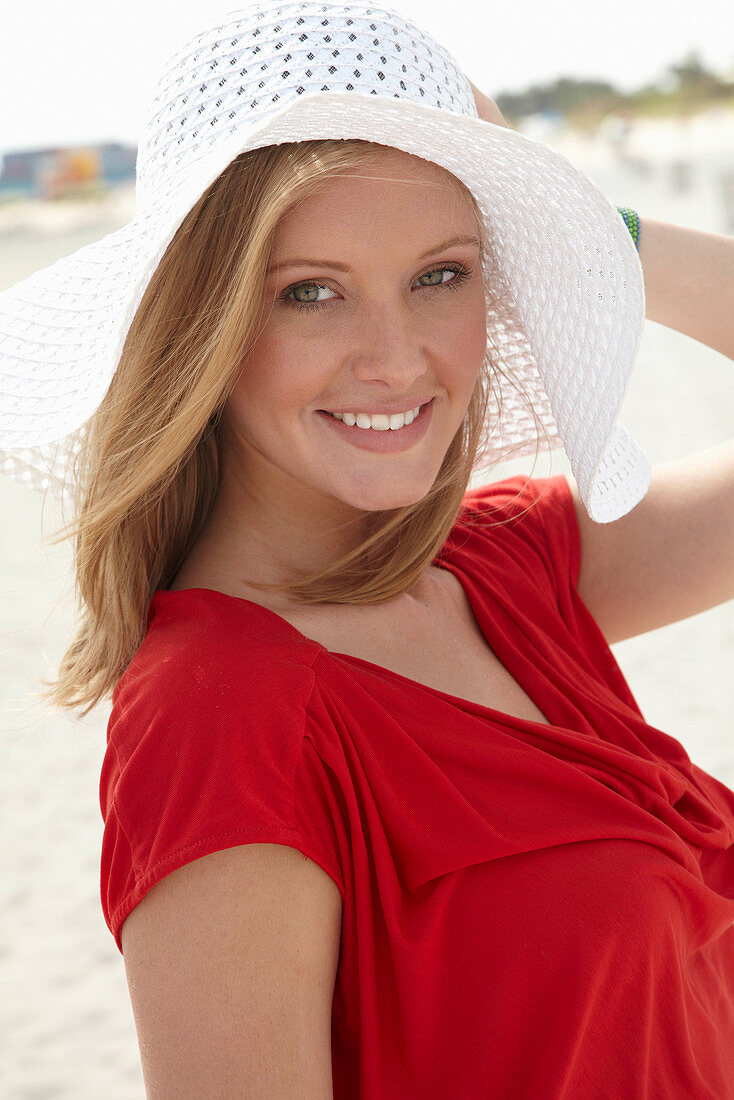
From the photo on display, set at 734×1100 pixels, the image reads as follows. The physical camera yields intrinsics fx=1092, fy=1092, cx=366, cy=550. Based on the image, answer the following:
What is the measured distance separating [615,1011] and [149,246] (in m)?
1.11

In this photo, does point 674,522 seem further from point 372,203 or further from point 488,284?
point 372,203

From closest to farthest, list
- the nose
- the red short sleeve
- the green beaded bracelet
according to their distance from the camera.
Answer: the red short sleeve → the nose → the green beaded bracelet

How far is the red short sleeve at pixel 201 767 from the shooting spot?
118 centimetres

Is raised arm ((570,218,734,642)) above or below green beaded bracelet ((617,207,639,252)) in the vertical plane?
below

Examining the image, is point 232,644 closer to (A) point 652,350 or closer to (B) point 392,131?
(B) point 392,131

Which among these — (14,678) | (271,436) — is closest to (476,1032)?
(271,436)

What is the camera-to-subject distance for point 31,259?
3156cm

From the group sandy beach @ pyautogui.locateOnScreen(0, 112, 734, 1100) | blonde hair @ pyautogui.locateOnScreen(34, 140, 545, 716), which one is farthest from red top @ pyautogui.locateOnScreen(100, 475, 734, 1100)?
sandy beach @ pyautogui.locateOnScreen(0, 112, 734, 1100)

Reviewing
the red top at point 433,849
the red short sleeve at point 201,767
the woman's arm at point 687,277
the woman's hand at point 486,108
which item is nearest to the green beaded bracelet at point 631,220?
the woman's arm at point 687,277

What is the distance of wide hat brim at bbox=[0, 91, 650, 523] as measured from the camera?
50.9 inches

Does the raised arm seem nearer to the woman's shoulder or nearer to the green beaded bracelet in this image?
the green beaded bracelet

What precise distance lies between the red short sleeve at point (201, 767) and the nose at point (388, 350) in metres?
0.40

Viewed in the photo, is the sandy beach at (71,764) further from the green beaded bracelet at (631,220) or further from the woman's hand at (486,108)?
the woman's hand at (486,108)

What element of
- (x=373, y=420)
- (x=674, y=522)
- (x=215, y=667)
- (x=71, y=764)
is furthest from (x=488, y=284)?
(x=71, y=764)
